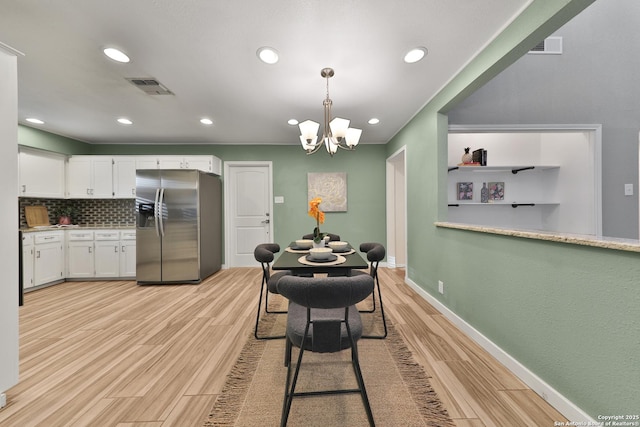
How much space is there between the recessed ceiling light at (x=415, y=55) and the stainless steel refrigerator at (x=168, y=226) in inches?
132

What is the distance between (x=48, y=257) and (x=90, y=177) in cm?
140

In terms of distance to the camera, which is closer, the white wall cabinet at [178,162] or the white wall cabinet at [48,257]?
the white wall cabinet at [48,257]

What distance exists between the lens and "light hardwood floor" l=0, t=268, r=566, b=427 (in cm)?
137

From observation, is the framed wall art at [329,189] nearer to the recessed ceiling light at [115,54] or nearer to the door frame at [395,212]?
the door frame at [395,212]

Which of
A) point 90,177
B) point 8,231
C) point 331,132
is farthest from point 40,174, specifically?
point 331,132

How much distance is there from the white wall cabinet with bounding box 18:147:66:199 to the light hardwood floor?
5.38ft

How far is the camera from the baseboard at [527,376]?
1.27 meters

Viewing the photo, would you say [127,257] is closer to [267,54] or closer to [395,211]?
[267,54]

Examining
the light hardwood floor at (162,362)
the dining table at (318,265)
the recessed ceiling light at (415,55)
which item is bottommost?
the light hardwood floor at (162,362)

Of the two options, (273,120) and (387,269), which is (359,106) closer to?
(273,120)

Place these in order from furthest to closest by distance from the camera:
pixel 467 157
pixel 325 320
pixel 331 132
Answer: pixel 467 157 < pixel 331 132 < pixel 325 320

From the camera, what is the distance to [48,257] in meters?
3.76

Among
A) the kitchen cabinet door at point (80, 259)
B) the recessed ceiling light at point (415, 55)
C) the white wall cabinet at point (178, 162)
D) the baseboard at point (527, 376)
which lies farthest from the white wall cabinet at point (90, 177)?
the baseboard at point (527, 376)

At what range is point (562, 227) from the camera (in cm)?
328
